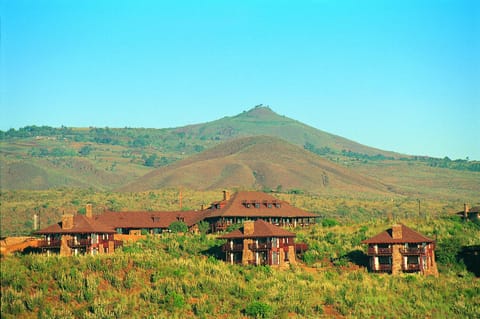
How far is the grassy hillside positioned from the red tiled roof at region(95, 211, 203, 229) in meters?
26.2

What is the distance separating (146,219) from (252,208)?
1744 centimetres

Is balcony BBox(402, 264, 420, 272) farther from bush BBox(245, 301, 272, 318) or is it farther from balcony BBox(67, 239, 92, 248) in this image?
balcony BBox(67, 239, 92, 248)

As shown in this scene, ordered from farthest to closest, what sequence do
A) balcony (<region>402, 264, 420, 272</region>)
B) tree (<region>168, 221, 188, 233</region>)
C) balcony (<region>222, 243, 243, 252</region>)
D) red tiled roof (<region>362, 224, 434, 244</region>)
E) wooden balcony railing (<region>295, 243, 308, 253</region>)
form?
tree (<region>168, 221, 188, 233</region>) → wooden balcony railing (<region>295, 243, 308, 253</region>) → balcony (<region>222, 243, 243, 252</region>) → red tiled roof (<region>362, 224, 434, 244</region>) → balcony (<region>402, 264, 420, 272</region>)

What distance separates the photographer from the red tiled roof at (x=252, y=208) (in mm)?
132288

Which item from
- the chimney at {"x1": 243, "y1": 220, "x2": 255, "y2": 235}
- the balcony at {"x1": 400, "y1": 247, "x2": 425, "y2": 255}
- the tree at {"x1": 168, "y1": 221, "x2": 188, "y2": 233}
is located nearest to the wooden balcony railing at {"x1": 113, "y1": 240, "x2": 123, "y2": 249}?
the chimney at {"x1": 243, "y1": 220, "x2": 255, "y2": 235}

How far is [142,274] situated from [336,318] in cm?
2038

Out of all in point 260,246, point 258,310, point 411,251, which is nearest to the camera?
point 258,310

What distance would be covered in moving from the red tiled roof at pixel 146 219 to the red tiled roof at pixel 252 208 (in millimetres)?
3105

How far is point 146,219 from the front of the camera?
139 metres

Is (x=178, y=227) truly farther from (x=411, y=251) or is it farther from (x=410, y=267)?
(x=410, y=267)

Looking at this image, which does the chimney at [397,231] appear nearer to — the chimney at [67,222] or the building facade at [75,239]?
the building facade at [75,239]

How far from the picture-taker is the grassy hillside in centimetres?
8044

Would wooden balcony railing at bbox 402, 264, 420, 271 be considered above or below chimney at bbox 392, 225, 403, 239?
below

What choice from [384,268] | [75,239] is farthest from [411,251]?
[75,239]
